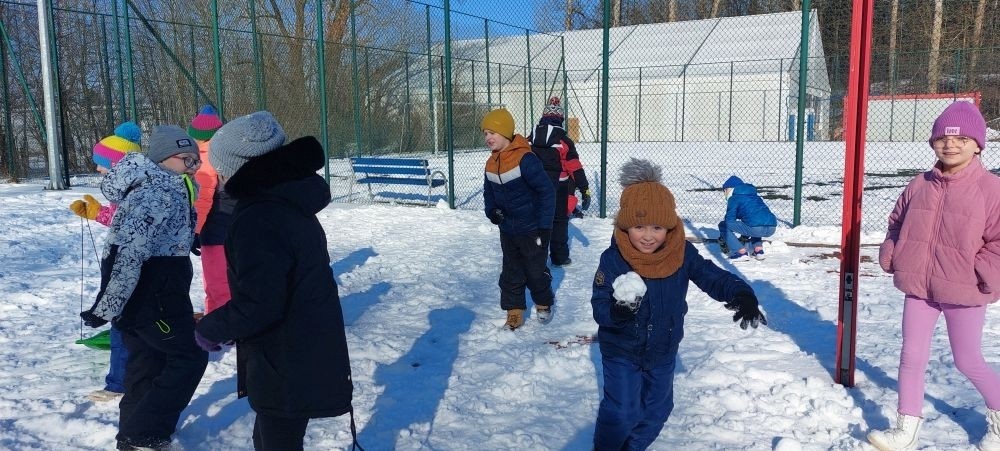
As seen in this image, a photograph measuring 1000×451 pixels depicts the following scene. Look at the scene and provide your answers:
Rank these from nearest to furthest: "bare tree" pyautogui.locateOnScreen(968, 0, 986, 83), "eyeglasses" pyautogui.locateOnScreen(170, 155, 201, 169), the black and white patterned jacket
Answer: the black and white patterned jacket
"eyeglasses" pyautogui.locateOnScreen(170, 155, 201, 169)
"bare tree" pyautogui.locateOnScreen(968, 0, 986, 83)

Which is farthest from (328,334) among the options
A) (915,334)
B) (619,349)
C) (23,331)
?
(23,331)

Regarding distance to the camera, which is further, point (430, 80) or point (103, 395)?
point (430, 80)

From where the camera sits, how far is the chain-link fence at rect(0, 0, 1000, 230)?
13297 millimetres

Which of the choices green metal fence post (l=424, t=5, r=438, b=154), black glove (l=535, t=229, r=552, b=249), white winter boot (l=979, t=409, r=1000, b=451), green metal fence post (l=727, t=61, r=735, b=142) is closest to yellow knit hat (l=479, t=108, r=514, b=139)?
black glove (l=535, t=229, r=552, b=249)

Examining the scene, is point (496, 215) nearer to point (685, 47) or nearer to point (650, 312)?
point (650, 312)

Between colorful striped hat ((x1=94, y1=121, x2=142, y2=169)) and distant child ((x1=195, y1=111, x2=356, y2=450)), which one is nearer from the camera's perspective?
distant child ((x1=195, y1=111, x2=356, y2=450))

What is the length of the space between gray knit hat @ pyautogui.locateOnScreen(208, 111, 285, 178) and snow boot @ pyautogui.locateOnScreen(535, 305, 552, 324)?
3155 millimetres

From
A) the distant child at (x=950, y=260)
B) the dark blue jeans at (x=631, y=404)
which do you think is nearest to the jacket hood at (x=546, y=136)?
the distant child at (x=950, y=260)

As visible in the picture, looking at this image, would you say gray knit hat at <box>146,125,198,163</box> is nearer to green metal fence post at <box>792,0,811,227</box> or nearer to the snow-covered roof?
green metal fence post at <box>792,0,811,227</box>

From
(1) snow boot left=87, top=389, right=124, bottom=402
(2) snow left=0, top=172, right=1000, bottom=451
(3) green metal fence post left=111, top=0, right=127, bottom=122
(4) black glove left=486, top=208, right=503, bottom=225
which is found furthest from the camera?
(3) green metal fence post left=111, top=0, right=127, bottom=122

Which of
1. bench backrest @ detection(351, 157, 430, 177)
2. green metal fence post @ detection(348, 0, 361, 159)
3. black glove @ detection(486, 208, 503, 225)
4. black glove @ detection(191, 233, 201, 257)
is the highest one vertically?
green metal fence post @ detection(348, 0, 361, 159)

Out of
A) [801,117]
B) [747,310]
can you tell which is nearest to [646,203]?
[747,310]

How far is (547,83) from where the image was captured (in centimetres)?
2750

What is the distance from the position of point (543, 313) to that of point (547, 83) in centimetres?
2304
